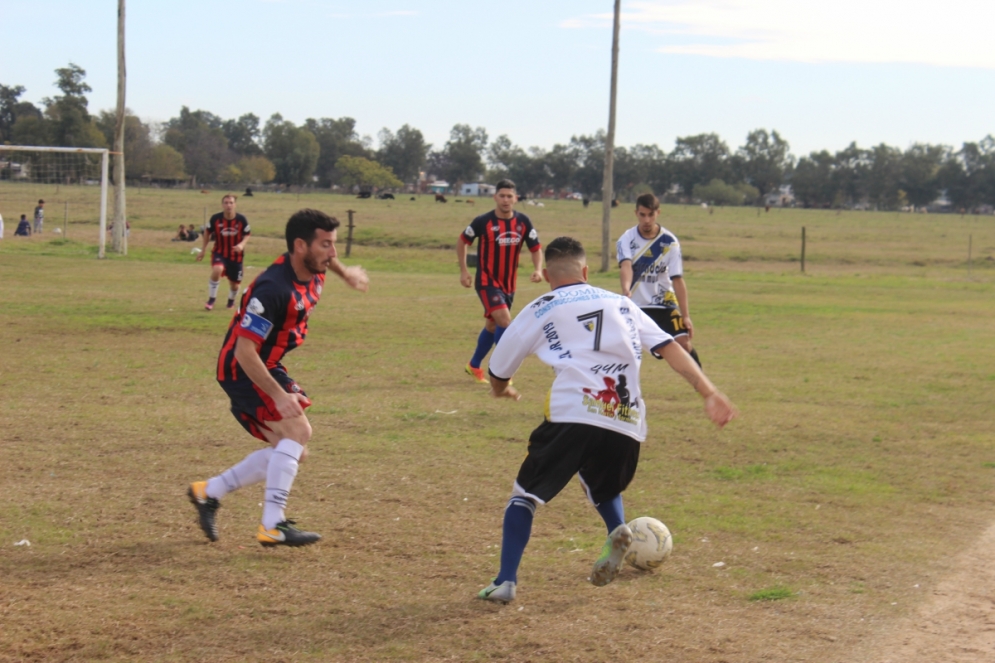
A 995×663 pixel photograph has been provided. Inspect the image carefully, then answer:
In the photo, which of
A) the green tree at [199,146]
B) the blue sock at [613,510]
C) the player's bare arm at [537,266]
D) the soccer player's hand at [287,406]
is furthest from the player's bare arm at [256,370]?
the green tree at [199,146]

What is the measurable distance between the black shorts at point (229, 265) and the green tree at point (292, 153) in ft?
412

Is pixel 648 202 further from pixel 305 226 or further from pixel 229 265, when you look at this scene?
pixel 229 265

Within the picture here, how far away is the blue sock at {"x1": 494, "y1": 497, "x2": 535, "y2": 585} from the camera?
14.8ft

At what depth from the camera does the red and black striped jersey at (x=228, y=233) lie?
1633 cm

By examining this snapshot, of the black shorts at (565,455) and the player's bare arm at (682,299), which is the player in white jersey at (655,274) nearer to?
the player's bare arm at (682,299)

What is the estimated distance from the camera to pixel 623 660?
13.2ft

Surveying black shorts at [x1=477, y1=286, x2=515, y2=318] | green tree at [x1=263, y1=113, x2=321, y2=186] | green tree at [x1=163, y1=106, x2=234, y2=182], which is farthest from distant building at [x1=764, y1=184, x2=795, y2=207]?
black shorts at [x1=477, y1=286, x2=515, y2=318]

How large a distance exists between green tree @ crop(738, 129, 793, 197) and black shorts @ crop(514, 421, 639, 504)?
17081 centimetres

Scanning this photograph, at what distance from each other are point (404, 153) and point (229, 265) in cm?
15350

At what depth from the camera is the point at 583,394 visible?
4.44 metres

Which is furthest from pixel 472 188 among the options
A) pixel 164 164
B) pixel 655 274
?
pixel 655 274

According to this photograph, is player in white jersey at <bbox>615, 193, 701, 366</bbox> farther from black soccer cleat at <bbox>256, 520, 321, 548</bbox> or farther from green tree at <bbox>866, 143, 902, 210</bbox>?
green tree at <bbox>866, 143, 902, 210</bbox>

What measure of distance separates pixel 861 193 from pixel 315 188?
86384mm

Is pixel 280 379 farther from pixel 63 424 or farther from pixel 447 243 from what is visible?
pixel 447 243
